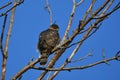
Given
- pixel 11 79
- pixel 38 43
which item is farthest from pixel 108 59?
pixel 38 43

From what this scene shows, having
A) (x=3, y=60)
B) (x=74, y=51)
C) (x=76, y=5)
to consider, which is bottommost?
(x=74, y=51)

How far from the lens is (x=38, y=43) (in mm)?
5496

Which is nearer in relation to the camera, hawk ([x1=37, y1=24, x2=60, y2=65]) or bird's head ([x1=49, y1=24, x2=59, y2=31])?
hawk ([x1=37, y1=24, x2=60, y2=65])

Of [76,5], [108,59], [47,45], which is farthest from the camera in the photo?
[47,45]

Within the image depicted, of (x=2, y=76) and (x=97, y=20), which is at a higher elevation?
(x=97, y=20)

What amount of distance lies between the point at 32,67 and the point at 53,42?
1.99 metres

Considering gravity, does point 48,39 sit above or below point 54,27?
below

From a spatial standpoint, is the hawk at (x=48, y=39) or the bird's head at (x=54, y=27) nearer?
the hawk at (x=48, y=39)

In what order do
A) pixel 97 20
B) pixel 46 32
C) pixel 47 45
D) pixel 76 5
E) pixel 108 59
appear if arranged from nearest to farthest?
pixel 108 59, pixel 97 20, pixel 76 5, pixel 47 45, pixel 46 32

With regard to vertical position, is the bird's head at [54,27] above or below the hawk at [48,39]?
above

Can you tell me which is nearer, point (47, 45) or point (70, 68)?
point (70, 68)

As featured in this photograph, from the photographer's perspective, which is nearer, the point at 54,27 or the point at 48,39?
the point at 48,39

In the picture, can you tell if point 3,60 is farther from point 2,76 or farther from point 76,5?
point 76,5

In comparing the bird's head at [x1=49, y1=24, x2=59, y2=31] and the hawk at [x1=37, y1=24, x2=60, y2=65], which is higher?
the bird's head at [x1=49, y1=24, x2=59, y2=31]
